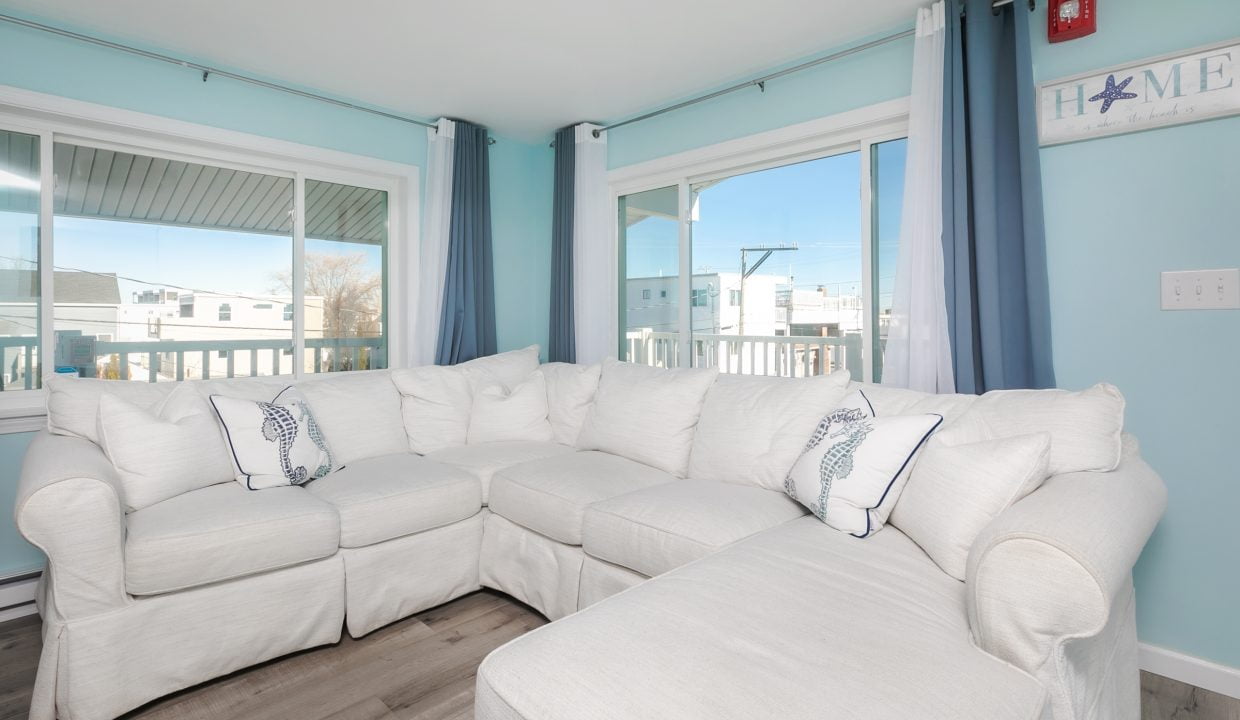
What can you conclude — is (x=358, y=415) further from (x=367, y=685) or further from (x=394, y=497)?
(x=367, y=685)

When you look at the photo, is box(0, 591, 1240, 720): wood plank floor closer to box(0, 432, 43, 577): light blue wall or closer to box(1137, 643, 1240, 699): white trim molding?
box(1137, 643, 1240, 699): white trim molding

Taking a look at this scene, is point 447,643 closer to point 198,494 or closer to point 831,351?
point 198,494

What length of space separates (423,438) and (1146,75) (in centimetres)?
322

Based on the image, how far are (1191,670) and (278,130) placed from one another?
4.49 meters

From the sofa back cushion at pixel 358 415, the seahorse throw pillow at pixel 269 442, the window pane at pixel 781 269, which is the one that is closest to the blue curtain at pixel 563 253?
the window pane at pixel 781 269

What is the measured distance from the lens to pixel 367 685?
1.93 m

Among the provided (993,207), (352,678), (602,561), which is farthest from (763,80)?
(352,678)

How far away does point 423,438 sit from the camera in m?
3.00

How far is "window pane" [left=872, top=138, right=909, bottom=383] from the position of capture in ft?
9.25

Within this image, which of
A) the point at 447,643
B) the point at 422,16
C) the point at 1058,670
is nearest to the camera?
the point at 1058,670

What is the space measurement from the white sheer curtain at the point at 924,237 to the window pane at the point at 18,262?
12.5 ft

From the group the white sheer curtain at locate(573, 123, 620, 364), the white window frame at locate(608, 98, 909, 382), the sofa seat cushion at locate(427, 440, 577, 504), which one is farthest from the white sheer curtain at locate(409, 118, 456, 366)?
the white window frame at locate(608, 98, 909, 382)

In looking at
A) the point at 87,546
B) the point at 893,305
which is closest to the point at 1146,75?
the point at 893,305

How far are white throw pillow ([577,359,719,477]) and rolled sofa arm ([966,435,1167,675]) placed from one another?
54.4 inches
